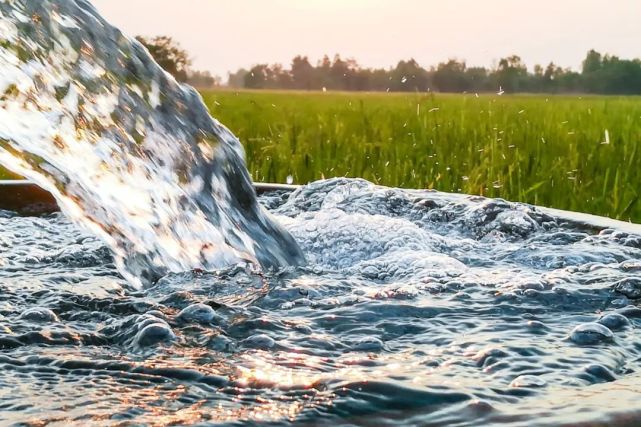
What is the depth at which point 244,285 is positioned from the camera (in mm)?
1915

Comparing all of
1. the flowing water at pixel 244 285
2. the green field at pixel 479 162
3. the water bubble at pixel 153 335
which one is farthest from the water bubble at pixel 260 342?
the green field at pixel 479 162

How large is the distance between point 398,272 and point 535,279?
0.33 m

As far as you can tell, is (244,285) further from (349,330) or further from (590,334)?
(590,334)

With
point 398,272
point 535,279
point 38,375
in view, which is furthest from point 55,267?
point 535,279

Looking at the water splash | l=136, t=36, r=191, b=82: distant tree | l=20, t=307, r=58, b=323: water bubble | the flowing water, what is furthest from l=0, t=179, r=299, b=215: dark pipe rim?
l=136, t=36, r=191, b=82: distant tree

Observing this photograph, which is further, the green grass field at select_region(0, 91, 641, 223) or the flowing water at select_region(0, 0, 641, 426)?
the green grass field at select_region(0, 91, 641, 223)

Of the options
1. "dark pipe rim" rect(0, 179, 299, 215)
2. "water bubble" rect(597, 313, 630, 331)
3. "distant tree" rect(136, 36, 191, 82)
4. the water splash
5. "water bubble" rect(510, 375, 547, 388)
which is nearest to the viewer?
"water bubble" rect(510, 375, 547, 388)

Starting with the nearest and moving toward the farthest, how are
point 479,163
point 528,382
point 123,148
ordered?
point 528,382
point 123,148
point 479,163

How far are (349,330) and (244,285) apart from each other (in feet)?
1.53

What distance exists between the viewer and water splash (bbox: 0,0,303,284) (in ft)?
6.42

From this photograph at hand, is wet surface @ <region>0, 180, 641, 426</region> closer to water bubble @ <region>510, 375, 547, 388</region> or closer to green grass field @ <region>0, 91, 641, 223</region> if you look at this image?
water bubble @ <region>510, 375, 547, 388</region>

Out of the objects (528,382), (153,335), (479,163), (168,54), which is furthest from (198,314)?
(168,54)

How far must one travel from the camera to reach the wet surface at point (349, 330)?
1022mm

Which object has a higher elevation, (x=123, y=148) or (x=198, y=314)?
(x=123, y=148)
